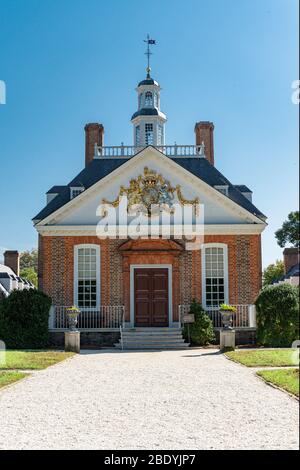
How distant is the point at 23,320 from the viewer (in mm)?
18109

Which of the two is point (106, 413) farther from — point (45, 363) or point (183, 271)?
point (183, 271)

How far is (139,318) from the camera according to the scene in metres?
21.2

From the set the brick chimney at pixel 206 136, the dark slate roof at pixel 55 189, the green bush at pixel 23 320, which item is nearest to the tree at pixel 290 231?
the green bush at pixel 23 320

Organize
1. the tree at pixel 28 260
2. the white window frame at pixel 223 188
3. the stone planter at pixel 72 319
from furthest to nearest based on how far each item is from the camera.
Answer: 1. the tree at pixel 28 260
2. the white window frame at pixel 223 188
3. the stone planter at pixel 72 319

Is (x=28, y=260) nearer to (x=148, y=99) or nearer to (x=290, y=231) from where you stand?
(x=148, y=99)

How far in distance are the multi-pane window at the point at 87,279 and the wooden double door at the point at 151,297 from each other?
1546mm

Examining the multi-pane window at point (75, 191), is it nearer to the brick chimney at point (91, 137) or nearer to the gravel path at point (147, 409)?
the brick chimney at point (91, 137)

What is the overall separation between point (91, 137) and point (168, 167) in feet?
28.5

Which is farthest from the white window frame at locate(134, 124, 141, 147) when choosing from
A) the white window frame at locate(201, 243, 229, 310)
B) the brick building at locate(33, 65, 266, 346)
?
the white window frame at locate(201, 243, 229, 310)

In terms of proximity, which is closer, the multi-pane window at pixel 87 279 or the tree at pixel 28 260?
the multi-pane window at pixel 87 279

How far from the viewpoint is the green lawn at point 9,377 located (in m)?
9.84

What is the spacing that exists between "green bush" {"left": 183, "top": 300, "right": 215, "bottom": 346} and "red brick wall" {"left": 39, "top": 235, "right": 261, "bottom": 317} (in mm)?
1492

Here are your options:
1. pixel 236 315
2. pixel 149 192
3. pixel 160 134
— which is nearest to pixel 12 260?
pixel 160 134
